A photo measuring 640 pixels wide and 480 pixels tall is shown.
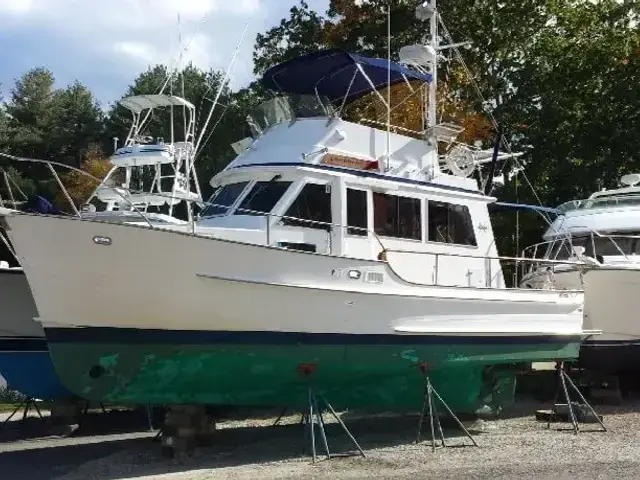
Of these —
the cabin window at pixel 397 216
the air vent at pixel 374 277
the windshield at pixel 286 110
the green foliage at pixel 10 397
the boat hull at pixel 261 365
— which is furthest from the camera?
the green foliage at pixel 10 397

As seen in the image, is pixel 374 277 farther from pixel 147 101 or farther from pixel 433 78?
pixel 147 101

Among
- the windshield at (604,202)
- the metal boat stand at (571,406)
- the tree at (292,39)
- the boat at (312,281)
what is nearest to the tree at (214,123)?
the tree at (292,39)

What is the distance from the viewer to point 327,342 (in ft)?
31.5

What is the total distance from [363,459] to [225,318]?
228 cm

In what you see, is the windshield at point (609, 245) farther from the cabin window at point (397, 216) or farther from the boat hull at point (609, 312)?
the cabin window at point (397, 216)

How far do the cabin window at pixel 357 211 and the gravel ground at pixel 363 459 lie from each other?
2719 millimetres

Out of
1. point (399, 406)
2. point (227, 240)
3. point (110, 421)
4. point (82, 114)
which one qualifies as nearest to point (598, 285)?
point (399, 406)

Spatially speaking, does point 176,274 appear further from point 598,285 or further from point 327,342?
point 598,285

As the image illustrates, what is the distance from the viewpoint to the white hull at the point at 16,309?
12.0 m

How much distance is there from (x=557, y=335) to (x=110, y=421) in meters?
7.05

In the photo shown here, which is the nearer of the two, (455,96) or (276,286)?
(276,286)

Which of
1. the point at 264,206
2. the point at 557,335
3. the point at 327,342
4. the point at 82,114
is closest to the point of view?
the point at 327,342

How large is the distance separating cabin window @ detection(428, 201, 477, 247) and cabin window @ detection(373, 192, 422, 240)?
9.6 inches

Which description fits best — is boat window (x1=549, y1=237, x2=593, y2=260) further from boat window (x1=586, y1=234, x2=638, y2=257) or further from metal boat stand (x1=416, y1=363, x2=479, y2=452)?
metal boat stand (x1=416, y1=363, x2=479, y2=452)
